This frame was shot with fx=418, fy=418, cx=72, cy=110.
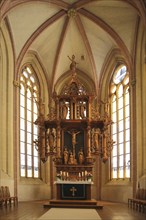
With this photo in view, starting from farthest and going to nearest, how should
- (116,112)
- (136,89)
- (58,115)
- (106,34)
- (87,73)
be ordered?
(87,73)
(116,112)
(106,34)
(136,89)
(58,115)

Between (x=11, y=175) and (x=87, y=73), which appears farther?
(x=87, y=73)

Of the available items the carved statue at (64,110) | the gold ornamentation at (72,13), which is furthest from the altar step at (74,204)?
the gold ornamentation at (72,13)

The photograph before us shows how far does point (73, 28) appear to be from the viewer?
24.3 metres

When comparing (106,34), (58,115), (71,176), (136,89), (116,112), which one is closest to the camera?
(71,176)

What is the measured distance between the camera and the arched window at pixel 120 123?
78.8 feet

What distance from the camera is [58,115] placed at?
67.6ft

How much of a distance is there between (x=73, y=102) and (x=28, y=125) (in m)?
5.70

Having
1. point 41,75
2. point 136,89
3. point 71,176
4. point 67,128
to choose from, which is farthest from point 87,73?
point 71,176

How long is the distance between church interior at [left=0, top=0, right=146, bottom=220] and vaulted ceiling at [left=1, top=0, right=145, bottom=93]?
57 millimetres

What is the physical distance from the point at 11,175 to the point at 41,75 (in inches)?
315

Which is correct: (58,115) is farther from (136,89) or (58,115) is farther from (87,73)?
(87,73)

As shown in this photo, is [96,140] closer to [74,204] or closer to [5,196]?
[74,204]

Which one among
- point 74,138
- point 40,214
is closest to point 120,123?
point 74,138

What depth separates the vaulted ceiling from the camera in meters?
21.1
